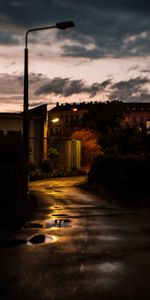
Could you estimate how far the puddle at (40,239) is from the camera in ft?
39.5

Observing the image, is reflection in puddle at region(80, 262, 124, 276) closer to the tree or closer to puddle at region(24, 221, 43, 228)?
puddle at region(24, 221, 43, 228)

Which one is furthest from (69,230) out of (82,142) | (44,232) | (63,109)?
(63,109)

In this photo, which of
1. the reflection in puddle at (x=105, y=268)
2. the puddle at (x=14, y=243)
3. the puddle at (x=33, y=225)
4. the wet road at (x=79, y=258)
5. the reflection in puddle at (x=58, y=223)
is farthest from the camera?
the reflection in puddle at (x=58, y=223)

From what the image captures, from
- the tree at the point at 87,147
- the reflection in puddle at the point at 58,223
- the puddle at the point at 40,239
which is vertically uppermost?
the tree at the point at 87,147

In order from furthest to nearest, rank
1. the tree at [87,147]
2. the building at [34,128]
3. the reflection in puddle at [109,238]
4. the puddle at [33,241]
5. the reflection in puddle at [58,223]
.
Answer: the tree at [87,147] < the building at [34,128] < the reflection in puddle at [58,223] < the reflection in puddle at [109,238] < the puddle at [33,241]

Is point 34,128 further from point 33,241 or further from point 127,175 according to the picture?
point 33,241

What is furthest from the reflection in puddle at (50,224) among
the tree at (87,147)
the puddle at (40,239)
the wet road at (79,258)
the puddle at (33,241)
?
the tree at (87,147)

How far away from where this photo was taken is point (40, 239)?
41.0 feet

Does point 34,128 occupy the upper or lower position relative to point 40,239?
upper

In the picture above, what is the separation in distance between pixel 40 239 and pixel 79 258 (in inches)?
103

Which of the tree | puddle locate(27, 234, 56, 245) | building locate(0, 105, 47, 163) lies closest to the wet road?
puddle locate(27, 234, 56, 245)

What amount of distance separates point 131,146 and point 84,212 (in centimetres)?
2659

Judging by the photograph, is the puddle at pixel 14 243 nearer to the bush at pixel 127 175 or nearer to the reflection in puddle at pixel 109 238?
the reflection in puddle at pixel 109 238

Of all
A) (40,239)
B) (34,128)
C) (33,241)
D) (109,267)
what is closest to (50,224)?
(40,239)
